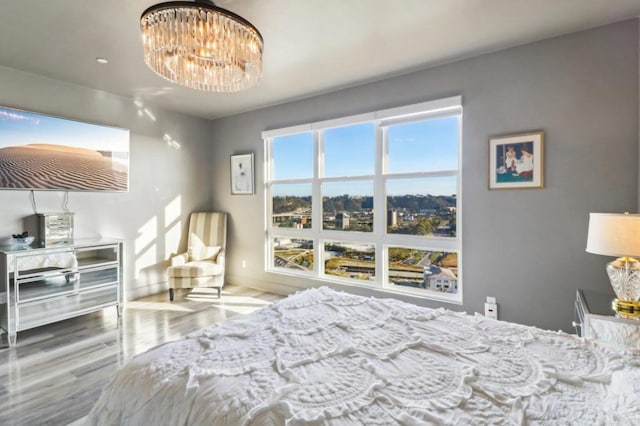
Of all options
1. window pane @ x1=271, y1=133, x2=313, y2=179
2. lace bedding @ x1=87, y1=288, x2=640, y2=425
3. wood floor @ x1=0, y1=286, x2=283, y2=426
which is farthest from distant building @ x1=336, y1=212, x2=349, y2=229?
lace bedding @ x1=87, y1=288, x2=640, y2=425

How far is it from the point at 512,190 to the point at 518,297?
0.96m

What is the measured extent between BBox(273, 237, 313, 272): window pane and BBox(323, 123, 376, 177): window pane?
1.04m

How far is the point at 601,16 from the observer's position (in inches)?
91.9

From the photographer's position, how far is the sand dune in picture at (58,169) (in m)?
3.17

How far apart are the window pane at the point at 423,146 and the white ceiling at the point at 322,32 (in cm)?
60

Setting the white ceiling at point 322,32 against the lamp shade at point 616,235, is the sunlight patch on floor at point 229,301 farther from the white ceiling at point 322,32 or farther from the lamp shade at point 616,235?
the lamp shade at point 616,235

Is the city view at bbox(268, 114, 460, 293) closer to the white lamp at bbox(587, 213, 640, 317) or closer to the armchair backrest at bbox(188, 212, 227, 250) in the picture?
the armchair backrest at bbox(188, 212, 227, 250)

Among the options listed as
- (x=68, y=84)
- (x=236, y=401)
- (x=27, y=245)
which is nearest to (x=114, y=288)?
(x=27, y=245)

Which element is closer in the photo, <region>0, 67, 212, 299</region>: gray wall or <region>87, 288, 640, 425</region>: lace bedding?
<region>87, 288, 640, 425</region>: lace bedding

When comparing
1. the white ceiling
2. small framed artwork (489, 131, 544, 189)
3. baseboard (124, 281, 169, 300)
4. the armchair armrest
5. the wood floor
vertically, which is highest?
the white ceiling

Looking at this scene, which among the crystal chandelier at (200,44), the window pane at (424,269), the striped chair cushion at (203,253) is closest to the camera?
the crystal chandelier at (200,44)

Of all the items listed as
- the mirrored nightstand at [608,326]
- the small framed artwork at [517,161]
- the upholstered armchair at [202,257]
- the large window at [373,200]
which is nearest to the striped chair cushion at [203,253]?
the upholstered armchair at [202,257]

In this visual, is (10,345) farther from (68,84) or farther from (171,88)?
(171,88)

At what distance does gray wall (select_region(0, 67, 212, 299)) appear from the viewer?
10.8 ft
